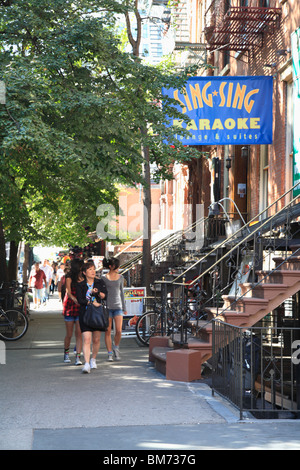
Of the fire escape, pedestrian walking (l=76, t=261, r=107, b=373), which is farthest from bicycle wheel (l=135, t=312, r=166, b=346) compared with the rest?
the fire escape

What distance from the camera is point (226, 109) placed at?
1645 centimetres

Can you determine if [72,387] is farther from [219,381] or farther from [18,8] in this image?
[18,8]

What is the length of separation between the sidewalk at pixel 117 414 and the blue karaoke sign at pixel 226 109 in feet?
20.7

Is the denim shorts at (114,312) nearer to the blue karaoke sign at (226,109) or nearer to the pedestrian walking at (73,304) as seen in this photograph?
the pedestrian walking at (73,304)

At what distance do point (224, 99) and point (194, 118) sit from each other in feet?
2.67

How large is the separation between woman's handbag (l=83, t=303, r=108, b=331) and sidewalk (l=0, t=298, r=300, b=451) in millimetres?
764

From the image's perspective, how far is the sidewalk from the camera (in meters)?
6.49

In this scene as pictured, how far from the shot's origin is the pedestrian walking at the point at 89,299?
11031mm

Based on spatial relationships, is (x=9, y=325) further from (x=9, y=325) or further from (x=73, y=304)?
(x=73, y=304)

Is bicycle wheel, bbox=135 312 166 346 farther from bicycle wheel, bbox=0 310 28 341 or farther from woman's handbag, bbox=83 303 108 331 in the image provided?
woman's handbag, bbox=83 303 108 331

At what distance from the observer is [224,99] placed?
1644 centimetres

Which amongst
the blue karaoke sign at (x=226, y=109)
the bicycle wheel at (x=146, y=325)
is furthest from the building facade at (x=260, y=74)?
the bicycle wheel at (x=146, y=325)

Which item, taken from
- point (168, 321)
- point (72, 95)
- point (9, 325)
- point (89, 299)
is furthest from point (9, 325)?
point (72, 95)
